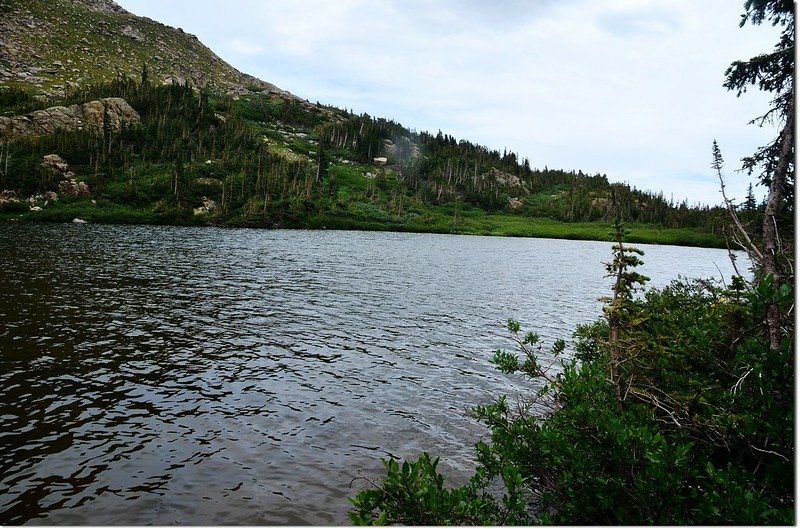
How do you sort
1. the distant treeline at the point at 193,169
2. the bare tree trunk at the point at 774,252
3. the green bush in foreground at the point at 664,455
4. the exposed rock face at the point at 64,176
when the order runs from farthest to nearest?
the distant treeline at the point at 193,169 < the exposed rock face at the point at 64,176 < the bare tree trunk at the point at 774,252 < the green bush in foreground at the point at 664,455

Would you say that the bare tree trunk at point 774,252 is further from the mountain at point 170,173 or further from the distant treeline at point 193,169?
the distant treeline at point 193,169

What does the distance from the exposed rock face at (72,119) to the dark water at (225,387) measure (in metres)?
122

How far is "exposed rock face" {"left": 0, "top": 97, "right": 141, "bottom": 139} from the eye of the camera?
12812cm

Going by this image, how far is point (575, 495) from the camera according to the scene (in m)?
6.74

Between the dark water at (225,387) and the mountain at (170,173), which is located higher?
the mountain at (170,173)

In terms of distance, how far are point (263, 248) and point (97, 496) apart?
58969 mm

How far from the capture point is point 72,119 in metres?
140

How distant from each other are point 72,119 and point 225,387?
165m

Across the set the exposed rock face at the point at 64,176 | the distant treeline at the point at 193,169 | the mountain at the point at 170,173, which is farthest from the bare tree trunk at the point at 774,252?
the exposed rock face at the point at 64,176

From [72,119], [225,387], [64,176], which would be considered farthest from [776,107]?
[72,119]

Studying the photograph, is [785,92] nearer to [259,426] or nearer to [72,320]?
[259,426]

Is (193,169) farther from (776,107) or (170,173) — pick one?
(776,107)

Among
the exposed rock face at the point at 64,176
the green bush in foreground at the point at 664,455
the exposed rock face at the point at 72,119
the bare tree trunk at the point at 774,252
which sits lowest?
the green bush in foreground at the point at 664,455

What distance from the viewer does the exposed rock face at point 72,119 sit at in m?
128
